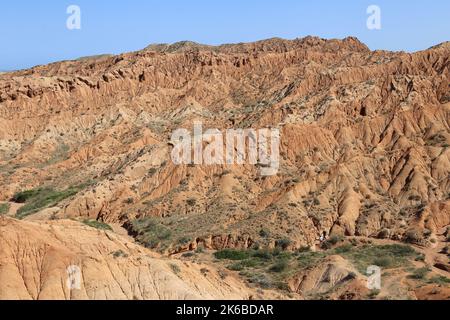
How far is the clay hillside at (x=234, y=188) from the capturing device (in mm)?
25328

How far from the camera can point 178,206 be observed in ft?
162

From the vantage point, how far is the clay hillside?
997 inches

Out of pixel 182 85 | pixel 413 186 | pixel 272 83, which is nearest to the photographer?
pixel 413 186

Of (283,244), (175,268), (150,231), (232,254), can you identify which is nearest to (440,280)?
(283,244)

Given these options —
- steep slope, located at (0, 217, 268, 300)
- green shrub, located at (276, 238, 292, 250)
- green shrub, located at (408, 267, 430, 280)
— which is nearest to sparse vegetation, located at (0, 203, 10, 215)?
green shrub, located at (276, 238, 292, 250)

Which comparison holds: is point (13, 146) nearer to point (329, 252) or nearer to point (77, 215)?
point (77, 215)
